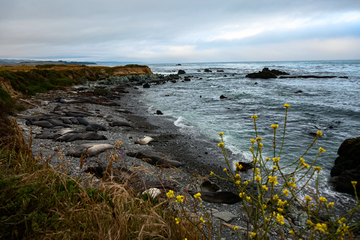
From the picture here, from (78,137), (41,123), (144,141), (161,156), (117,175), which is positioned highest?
(117,175)

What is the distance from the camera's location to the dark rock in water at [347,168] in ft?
19.1

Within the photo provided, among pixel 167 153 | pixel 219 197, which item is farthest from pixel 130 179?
pixel 167 153

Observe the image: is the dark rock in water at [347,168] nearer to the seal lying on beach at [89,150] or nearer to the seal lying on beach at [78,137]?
the seal lying on beach at [89,150]

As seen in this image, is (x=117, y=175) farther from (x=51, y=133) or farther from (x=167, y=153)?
(x=51, y=133)

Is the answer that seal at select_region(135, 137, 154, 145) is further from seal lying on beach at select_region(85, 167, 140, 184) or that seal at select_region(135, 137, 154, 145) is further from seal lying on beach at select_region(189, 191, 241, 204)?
seal lying on beach at select_region(189, 191, 241, 204)

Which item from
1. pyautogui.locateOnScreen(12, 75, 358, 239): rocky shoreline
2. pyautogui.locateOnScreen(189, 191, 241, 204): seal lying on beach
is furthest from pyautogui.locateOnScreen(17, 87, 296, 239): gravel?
pyautogui.locateOnScreen(189, 191, 241, 204): seal lying on beach

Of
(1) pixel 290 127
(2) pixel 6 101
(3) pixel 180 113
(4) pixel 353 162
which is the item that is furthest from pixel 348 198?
(2) pixel 6 101

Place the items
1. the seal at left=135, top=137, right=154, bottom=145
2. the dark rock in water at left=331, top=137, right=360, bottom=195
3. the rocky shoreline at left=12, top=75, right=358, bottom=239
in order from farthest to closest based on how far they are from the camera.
Result: 1. the seal at left=135, top=137, right=154, bottom=145
2. the dark rock in water at left=331, top=137, right=360, bottom=195
3. the rocky shoreline at left=12, top=75, right=358, bottom=239

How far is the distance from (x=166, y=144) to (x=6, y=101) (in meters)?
7.95

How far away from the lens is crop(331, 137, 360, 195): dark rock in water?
19.1ft

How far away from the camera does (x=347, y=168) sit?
6.41 metres

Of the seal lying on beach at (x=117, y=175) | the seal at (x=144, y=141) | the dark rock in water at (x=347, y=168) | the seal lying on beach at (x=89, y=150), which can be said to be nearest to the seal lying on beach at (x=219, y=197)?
the seal lying on beach at (x=117, y=175)

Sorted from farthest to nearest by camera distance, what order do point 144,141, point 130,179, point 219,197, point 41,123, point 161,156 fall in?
point 41,123
point 144,141
point 161,156
point 219,197
point 130,179

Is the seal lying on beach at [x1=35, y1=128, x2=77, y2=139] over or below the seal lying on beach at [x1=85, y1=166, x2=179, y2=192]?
below
